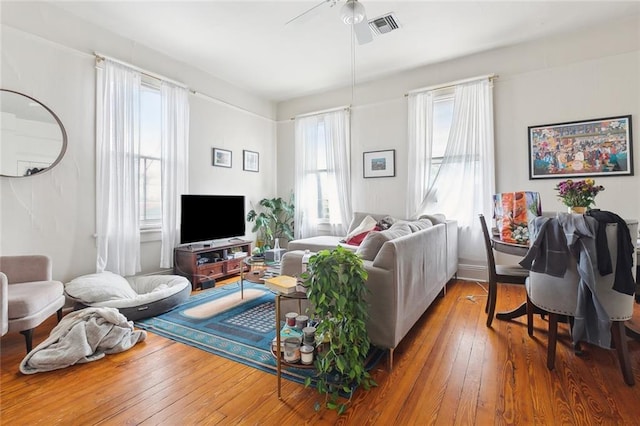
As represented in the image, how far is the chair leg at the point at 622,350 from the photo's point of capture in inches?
67.5

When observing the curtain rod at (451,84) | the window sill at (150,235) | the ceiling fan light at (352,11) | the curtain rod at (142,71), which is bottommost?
the window sill at (150,235)

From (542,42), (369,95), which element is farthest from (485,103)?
(369,95)

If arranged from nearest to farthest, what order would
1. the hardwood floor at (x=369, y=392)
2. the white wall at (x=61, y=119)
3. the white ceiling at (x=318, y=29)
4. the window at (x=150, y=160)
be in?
the hardwood floor at (x=369, y=392) < the white wall at (x=61, y=119) < the white ceiling at (x=318, y=29) < the window at (x=150, y=160)

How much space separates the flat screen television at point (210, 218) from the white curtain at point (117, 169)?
535mm

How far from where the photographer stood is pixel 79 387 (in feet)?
5.73

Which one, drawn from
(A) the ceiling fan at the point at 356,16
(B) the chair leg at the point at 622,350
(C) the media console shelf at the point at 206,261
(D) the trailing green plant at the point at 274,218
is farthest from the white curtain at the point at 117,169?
(B) the chair leg at the point at 622,350

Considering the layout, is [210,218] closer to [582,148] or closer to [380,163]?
[380,163]

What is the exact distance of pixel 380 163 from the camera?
4719 mm

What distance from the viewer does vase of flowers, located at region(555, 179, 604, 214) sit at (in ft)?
6.52

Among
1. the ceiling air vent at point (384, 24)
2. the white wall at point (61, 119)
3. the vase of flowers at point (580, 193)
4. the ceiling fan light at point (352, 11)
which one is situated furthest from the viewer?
the ceiling air vent at point (384, 24)

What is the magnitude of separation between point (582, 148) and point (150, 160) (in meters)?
5.12

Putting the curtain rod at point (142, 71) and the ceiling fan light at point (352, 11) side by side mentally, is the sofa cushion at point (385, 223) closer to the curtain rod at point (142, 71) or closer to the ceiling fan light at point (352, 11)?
the ceiling fan light at point (352, 11)

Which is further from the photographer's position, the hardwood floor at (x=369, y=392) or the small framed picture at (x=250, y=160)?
the small framed picture at (x=250, y=160)

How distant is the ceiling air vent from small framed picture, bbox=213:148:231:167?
8.92ft
